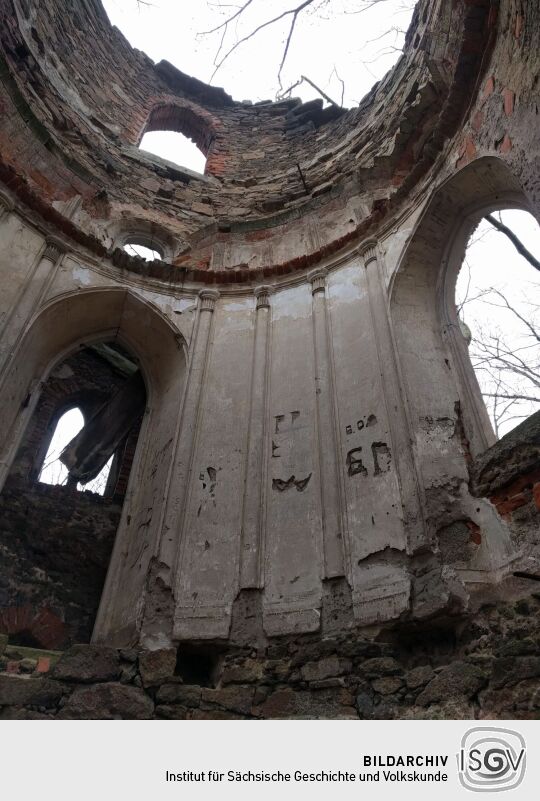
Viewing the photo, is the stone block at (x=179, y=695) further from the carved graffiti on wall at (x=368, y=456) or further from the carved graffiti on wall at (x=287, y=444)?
the carved graffiti on wall at (x=368, y=456)

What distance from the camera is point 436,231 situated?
6.49 metres

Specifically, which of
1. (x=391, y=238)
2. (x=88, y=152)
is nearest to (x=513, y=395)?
(x=391, y=238)

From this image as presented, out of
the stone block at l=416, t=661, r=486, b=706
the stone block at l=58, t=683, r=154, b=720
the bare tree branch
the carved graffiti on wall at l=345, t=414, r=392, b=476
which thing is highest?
the bare tree branch

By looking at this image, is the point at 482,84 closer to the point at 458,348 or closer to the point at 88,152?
the point at 458,348

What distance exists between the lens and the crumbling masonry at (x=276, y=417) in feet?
12.7

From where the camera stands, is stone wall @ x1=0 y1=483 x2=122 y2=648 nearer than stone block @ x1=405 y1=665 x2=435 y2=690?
No

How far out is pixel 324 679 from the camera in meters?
3.96

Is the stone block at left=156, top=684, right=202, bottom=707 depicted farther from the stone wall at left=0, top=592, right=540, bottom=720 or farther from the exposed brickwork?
the exposed brickwork

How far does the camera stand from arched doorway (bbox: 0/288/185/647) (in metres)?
5.55

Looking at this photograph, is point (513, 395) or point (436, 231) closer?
point (436, 231)

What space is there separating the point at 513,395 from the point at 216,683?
10.6 metres
